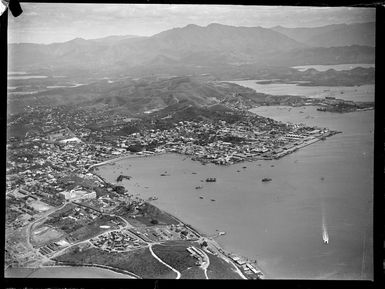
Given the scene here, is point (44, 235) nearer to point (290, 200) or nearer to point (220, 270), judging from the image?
point (220, 270)

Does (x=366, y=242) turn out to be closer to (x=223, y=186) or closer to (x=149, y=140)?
(x=223, y=186)

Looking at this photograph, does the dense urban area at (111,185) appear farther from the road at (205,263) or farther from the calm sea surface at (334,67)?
the calm sea surface at (334,67)

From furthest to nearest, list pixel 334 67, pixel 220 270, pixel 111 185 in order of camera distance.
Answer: pixel 334 67
pixel 111 185
pixel 220 270

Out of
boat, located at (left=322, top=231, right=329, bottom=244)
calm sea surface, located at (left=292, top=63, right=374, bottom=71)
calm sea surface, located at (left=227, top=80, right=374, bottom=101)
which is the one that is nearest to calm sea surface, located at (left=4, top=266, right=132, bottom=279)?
boat, located at (left=322, top=231, right=329, bottom=244)

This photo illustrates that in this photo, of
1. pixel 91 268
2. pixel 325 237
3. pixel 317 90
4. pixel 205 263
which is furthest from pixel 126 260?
pixel 317 90

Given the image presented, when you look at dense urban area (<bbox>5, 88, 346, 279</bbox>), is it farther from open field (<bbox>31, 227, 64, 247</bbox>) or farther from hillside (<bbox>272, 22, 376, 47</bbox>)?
hillside (<bbox>272, 22, 376, 47</bbox>)

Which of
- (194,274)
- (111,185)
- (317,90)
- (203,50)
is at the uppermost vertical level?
(203,50)

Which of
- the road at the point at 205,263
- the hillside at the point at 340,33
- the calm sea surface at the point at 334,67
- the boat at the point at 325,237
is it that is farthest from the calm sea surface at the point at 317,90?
the road at the point at 205,263
